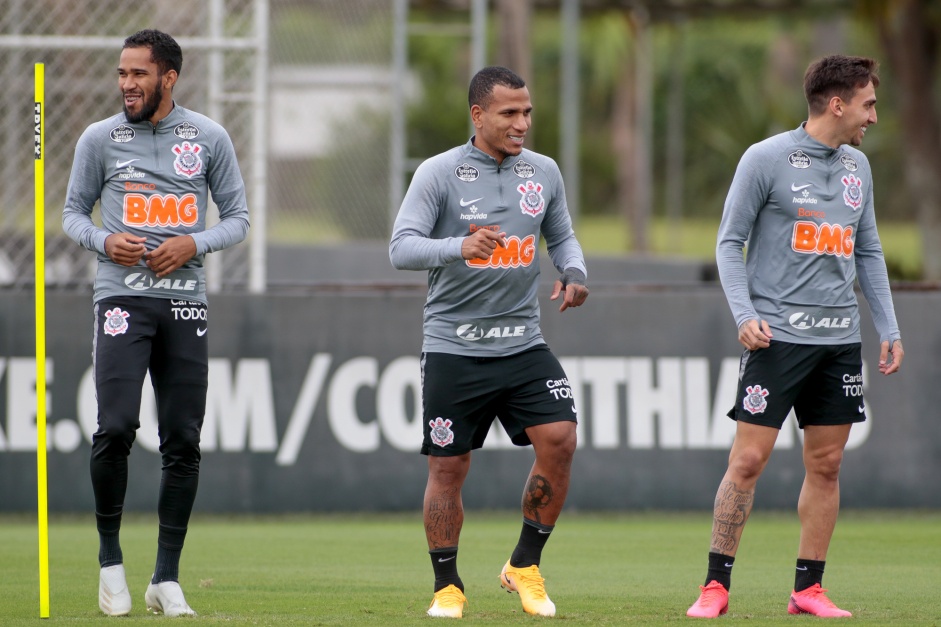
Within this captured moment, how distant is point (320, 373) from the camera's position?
973 centimetres

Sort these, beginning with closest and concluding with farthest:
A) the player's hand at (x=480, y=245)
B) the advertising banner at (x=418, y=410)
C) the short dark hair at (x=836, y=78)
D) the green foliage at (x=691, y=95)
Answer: the player's hand at (x=480, y=245) < the short dark hair at (x=836, y=78) < the advertising banner at (x=418, y=410) < the green foliage at (x=691, y=95)

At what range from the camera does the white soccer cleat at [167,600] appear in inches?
225

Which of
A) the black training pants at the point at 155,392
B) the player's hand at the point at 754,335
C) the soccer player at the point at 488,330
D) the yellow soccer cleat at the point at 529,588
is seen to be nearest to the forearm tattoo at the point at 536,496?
the soccer player at the point at 488,330

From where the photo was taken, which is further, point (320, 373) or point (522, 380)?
point (320, 373)

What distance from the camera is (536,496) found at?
5.90 m

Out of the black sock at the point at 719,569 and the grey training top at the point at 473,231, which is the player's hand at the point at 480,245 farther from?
the black sock at the point at 719,569

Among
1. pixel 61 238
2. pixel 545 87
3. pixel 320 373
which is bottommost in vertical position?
pixel 320 373

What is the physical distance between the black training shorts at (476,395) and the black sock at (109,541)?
126cm

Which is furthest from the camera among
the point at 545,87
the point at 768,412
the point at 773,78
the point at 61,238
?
the point at 545,87

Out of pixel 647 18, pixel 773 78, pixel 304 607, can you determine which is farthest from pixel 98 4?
pixel 773 78

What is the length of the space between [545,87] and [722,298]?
46.8 metres

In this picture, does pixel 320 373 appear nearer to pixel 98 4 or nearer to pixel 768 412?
pixel 98 4

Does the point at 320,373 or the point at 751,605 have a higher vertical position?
the point at 320,373

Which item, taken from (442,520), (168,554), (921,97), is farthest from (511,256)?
(921,97)
